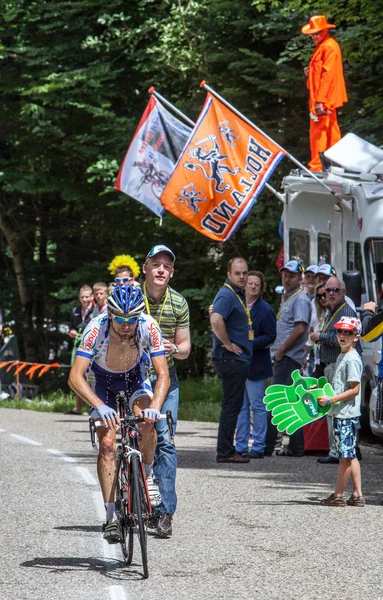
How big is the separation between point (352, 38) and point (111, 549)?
13.9 m

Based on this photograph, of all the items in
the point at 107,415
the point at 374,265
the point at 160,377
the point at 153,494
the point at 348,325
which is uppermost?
the point at 374,265

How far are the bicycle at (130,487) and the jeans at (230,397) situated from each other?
5152 mm

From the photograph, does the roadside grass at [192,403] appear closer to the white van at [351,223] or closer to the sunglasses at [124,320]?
the white van at [351,223]

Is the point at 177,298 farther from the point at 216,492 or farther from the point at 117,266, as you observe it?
the point at 117,266

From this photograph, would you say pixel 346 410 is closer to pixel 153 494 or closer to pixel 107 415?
pixel 153 494

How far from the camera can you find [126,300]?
7.76 metres

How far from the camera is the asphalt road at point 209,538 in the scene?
7207 millimetres

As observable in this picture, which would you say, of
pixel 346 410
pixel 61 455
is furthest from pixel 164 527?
pixel 61 455

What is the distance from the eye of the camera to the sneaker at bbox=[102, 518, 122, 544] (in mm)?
7883

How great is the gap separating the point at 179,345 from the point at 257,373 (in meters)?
4.72

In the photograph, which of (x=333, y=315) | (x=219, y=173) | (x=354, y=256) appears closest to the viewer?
(x=333, y=315)

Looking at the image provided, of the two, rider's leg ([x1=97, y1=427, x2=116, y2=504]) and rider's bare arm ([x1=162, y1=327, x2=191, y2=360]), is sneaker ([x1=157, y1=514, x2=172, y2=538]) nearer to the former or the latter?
rider's leg ([x1=97, y1=427, x2=116, y2=504])

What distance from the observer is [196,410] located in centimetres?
2100

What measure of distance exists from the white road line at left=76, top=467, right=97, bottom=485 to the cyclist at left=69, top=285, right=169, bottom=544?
141 inches
